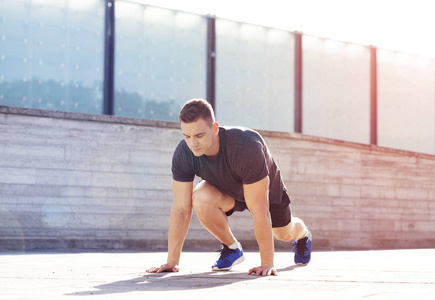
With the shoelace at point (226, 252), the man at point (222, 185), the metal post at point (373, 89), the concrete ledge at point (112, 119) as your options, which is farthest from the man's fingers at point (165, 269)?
the metal post at point (373, 89)

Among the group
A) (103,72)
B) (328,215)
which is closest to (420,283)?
(328,215)

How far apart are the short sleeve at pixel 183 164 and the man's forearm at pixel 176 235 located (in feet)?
0.85

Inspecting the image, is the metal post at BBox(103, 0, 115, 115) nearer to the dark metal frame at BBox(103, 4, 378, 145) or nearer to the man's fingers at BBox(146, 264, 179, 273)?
the dark metal frame at BBox(103, 4, 378, 145)

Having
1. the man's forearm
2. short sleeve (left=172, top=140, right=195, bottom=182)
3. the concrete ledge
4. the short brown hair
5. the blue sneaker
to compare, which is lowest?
the blue sneaker

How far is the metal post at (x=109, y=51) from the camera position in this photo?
445 inches

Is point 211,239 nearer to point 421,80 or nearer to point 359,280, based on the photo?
point 359,280

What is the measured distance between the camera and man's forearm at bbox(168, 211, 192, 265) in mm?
4355

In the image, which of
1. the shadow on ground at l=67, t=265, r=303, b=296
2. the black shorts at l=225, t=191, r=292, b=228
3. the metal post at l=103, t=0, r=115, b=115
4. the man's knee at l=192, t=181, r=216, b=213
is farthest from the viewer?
the metal post at l=103, t=0, r=115, b=115

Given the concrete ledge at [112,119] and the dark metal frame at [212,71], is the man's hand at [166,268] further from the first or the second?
the dark metal frame at [212,71]

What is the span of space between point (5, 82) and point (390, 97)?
8.25 metres

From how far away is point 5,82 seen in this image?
419 inches

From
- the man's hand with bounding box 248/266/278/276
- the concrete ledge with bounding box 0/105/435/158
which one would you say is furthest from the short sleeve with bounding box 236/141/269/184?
the concrete ledge with bounding box 0/105/435/158

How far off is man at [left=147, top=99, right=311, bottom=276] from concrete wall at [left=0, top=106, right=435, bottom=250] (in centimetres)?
494

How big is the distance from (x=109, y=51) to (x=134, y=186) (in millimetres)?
2940
